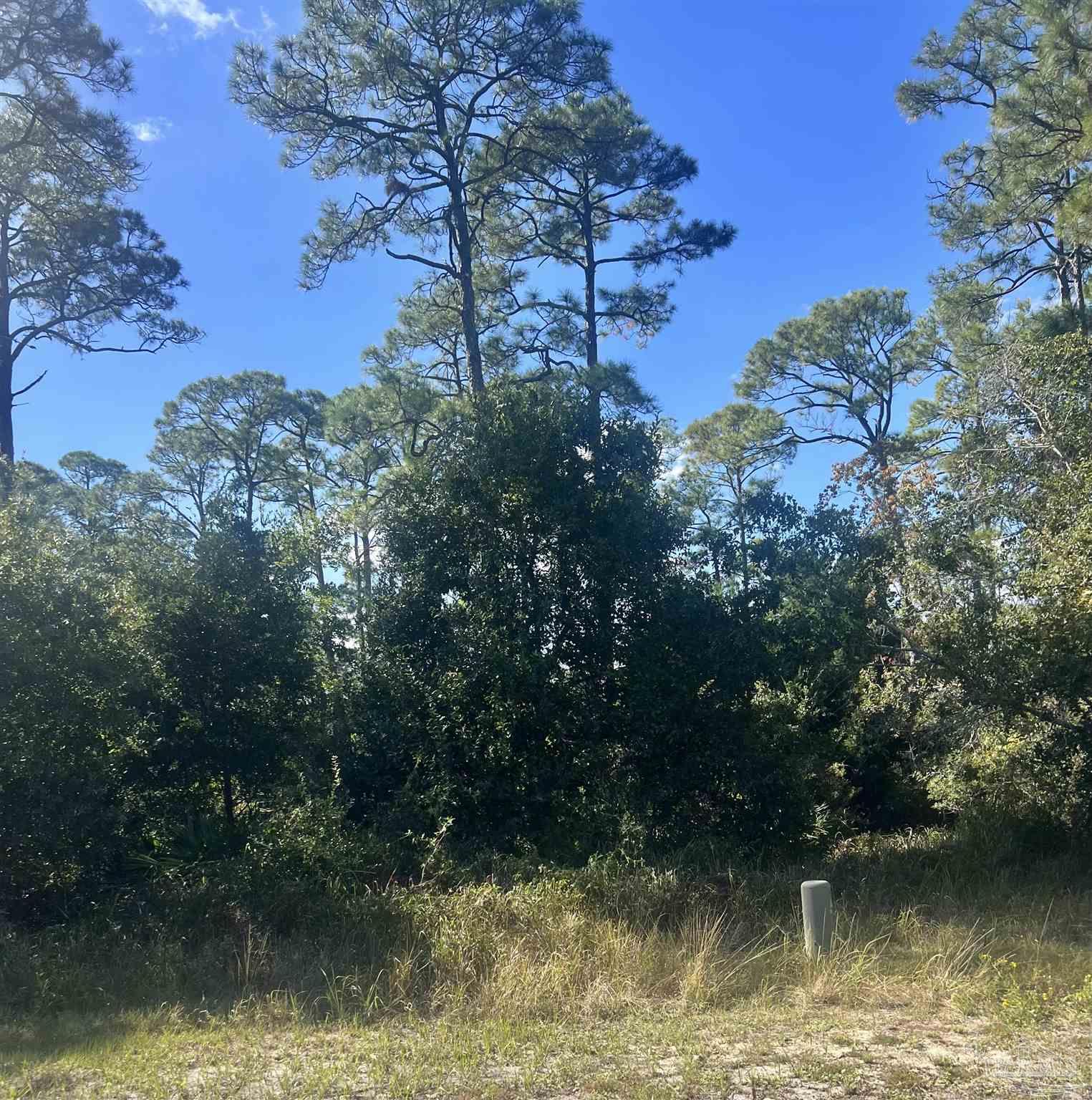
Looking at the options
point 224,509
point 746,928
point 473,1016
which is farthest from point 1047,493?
point 224,509

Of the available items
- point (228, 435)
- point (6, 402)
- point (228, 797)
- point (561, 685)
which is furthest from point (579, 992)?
point (228, 435)

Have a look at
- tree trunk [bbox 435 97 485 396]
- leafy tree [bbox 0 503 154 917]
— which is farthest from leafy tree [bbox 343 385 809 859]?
tree trunk [bbox 435 97 485 396]

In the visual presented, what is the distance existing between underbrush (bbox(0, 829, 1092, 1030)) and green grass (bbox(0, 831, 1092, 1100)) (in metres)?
0.03

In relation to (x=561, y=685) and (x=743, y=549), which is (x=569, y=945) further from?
(x=743, y=549)

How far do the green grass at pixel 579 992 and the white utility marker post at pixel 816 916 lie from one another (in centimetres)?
15

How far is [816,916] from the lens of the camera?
5.95 metres

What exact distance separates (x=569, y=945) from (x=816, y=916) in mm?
1897

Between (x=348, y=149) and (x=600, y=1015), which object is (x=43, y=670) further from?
(x=348, y=149)

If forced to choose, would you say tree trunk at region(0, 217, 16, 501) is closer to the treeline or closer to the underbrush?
the treeline

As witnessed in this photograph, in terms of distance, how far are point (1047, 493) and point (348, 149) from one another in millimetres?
12526

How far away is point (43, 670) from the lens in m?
7.71

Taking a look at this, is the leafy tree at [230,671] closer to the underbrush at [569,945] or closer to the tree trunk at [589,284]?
the underbrush at [569,945]

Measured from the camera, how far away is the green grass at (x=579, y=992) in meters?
3.94

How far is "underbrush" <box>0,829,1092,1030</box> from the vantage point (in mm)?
5258
